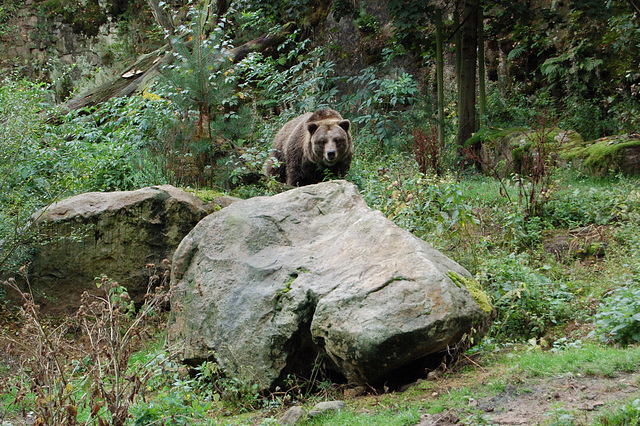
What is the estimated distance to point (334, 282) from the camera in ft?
14.1

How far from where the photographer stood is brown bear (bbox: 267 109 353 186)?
29.2 ft

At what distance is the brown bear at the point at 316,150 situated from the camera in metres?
8.91

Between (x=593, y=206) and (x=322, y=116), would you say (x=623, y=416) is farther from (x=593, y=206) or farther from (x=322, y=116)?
(x=322, y=116)

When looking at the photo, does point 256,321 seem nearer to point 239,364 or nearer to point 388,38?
point 239,364

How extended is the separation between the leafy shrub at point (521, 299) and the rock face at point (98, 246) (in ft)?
13.0

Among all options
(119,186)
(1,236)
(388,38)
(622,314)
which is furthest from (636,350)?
(388,38)

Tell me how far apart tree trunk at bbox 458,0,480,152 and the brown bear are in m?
3.45

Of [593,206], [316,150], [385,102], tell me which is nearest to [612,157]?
[593,206]

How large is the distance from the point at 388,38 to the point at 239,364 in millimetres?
11777

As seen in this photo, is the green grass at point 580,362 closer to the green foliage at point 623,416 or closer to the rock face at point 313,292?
the rock face at point 313,292

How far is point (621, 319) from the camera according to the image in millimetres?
4262

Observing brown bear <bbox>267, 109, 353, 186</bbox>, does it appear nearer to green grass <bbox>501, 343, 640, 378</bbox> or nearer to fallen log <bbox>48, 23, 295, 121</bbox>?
fallen log <bbox>48, 23, 295, 121</bbox>

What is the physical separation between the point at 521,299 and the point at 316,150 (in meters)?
4.72

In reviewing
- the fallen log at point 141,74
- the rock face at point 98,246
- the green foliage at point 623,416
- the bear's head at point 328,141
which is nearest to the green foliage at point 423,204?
the bear's head at point 328,141
